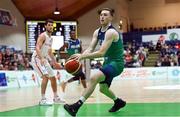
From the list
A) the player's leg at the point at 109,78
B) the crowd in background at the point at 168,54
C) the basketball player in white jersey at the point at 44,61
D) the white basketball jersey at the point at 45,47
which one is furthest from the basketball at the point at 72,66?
the crowd in background at the point at 168,54

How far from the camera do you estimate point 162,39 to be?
3366 centimetres

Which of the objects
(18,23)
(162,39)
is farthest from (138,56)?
(18,23)

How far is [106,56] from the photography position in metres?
6.85

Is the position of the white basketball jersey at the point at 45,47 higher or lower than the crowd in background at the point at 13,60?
higher

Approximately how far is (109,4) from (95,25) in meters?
2.21

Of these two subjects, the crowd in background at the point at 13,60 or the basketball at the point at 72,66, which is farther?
the crowd in background at the point at 13,60

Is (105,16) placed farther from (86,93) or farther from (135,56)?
(135,56)

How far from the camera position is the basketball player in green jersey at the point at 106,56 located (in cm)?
629

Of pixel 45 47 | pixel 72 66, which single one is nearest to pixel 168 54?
pixel 45 47

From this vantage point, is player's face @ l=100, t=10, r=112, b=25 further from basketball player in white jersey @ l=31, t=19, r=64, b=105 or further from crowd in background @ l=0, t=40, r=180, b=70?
crowd in background @ l=0, t=40, r=180, b=70

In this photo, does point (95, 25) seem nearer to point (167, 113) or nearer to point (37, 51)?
point (37, 51)

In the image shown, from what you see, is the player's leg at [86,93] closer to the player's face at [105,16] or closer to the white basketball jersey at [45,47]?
the player's face at [105,16]

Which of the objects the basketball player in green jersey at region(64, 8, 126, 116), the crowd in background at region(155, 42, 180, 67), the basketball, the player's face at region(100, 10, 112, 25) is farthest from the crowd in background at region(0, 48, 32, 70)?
the basketball

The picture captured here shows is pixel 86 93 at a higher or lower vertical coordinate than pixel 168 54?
lower
